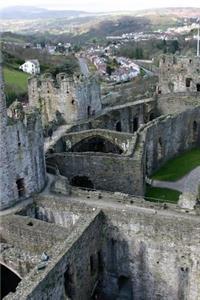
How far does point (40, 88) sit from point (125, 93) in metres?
12.6

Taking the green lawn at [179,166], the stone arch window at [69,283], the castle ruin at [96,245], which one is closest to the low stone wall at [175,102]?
the green lawn at [179,166]

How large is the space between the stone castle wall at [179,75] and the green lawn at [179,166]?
11.0m

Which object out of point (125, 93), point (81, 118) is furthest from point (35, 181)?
point (125, 93)

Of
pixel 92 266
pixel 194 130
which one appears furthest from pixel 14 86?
pixel 92 266

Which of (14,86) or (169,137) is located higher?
(169,137)

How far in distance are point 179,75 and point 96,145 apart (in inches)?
700

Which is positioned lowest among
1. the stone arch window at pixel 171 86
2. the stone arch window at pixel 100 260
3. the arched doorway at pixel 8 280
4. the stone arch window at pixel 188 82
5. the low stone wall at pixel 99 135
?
the arched doorway at pixel 8 280

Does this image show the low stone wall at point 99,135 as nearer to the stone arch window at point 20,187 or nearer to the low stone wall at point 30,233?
the stone arch window at point 20,187

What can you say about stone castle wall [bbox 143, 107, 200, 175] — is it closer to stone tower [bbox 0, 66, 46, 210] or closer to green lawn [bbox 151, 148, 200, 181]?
green lawn [bbox 151, 148, 200, 181]

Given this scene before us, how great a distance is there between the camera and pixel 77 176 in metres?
32.5

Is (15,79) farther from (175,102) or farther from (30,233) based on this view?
(30,233)

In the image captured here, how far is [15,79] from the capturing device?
74.6 m

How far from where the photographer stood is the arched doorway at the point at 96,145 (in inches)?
1468

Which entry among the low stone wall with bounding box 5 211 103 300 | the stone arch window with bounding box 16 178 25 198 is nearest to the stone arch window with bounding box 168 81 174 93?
the stone arch window with bounding box 16 178 25 198
